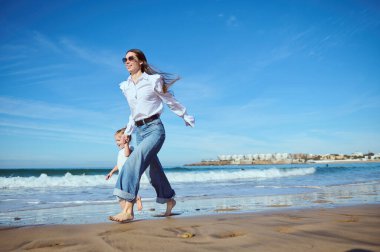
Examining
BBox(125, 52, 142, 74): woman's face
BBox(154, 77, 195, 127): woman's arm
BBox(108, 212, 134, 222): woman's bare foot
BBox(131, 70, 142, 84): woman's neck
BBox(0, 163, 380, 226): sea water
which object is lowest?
BBox(0, 163, 380, 226): sea water

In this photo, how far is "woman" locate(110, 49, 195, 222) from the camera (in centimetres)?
378

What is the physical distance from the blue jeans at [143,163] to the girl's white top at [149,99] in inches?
6.5

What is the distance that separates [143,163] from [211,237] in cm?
A: 158

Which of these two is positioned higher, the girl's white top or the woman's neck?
the woman's neck

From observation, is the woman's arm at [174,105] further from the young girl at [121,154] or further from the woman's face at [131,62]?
the young girl at [121,154]

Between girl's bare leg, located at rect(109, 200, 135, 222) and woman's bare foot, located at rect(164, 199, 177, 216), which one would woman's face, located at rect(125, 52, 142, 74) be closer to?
girl's bare leg, located at rect(109, 200, 135, 222)

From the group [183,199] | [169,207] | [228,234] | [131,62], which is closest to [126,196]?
[169,207]

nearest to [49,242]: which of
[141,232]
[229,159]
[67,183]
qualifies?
[141,232]

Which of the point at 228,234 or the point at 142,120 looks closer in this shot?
the point at 228,234

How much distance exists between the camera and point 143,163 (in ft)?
12.6

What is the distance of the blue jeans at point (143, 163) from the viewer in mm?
3779

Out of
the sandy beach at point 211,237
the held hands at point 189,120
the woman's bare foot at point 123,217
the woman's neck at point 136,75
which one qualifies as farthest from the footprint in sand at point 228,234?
the woman's neck at point 136,75

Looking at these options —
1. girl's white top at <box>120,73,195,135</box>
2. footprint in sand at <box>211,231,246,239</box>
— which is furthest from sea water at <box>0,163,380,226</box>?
footprint in sand at <box>211,231,246,239</box>

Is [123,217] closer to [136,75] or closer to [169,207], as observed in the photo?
[169,207]
